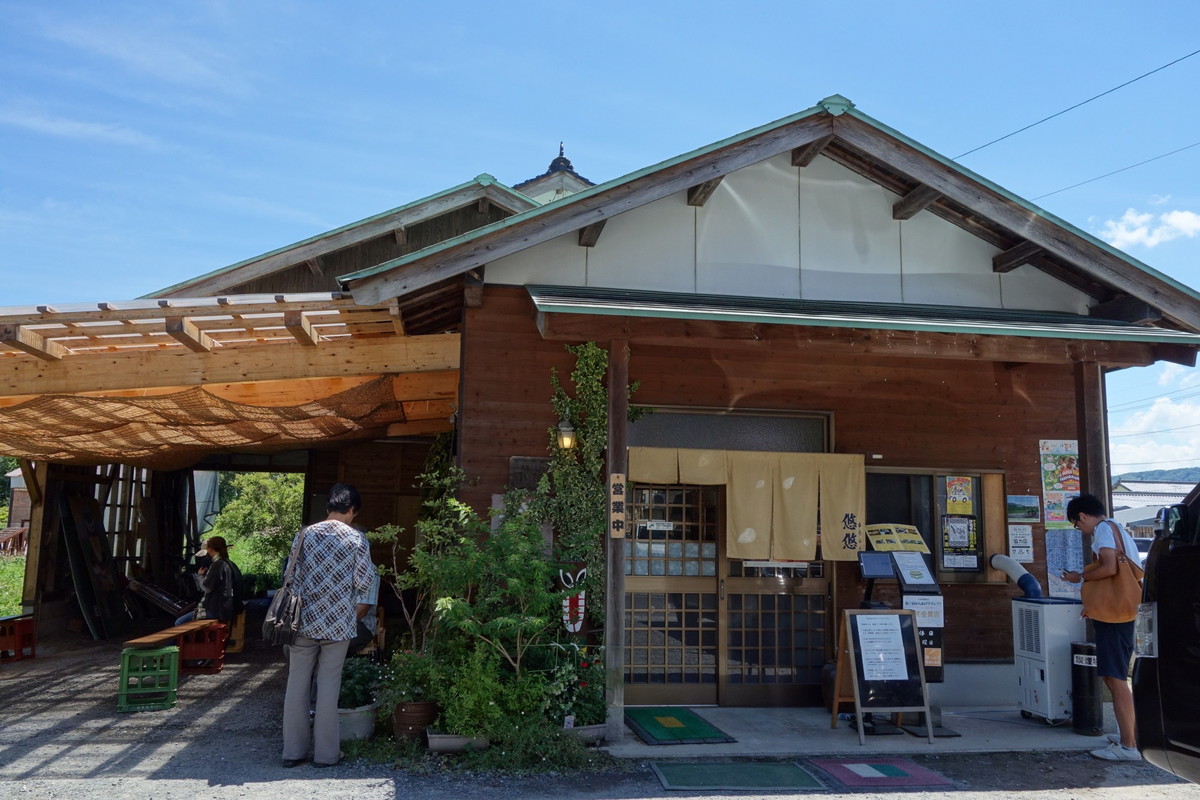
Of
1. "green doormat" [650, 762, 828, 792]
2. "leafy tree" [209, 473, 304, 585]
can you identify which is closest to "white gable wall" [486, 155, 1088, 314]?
"green doormat" [650, 762, 828, 792]

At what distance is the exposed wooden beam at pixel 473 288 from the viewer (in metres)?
7.68

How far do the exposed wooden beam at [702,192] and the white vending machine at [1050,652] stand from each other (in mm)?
4578

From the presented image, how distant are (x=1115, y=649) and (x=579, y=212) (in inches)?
213

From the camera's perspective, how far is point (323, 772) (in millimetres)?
5887

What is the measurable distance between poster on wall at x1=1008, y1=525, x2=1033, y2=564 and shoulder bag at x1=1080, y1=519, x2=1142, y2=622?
1689 mm

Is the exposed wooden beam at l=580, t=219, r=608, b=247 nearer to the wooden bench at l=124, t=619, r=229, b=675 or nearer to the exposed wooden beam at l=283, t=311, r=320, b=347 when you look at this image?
the exposed wooden beam at l=283, t=311, r=320, b=347

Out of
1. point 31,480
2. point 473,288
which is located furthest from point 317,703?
point 31,480

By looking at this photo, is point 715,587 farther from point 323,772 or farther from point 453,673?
point 323,772

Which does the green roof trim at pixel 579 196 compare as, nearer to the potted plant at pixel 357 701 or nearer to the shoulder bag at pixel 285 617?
the shoulder bag at pixel 285 617

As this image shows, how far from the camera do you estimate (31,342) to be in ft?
23.1

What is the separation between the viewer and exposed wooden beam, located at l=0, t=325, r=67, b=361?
22.1ft

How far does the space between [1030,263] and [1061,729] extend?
14.1ft

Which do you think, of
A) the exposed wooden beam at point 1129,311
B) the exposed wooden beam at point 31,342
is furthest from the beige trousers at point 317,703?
the exposed wooden beam at point 1129,311

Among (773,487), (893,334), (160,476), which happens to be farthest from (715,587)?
(160,476)
